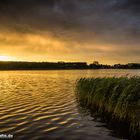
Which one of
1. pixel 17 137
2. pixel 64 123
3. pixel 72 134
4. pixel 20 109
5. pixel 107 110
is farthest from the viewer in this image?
pixel 20 109

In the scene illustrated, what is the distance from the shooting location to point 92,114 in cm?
1670

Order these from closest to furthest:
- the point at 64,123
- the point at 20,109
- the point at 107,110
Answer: the point at 64,123
the point at 107,110
the point at 20,109

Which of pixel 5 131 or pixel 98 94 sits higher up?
pixel 98 94

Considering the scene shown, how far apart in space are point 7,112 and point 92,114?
6815 mm

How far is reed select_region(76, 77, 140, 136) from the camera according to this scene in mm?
12305

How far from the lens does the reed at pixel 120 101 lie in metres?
12.3

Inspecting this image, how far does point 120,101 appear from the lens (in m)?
13.6

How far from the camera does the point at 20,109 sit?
18.2 metres

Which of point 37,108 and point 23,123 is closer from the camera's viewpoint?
point 23,123

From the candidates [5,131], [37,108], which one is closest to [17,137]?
[5,131]

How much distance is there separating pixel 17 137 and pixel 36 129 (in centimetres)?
169

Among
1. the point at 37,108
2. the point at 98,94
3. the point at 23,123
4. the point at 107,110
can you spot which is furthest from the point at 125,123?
the point at 37,108

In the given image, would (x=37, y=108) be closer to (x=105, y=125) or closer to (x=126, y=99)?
(x=105, y=125)

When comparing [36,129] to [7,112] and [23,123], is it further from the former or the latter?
[7,112]
